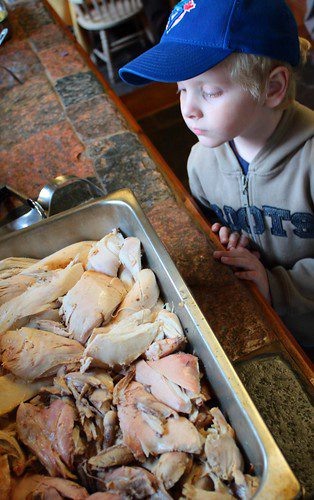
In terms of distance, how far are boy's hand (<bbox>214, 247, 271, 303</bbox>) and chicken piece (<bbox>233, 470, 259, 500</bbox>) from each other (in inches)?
18.5

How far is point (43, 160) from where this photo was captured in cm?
145

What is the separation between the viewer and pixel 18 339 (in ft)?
2.50

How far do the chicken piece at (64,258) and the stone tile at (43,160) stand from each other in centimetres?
45

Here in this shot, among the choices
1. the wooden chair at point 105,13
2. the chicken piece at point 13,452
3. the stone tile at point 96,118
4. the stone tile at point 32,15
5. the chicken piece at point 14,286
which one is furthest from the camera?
the wooden chair at point 105,13

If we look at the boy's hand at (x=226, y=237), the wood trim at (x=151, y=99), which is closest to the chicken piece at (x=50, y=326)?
the boy's hand at (x=226, y=237)

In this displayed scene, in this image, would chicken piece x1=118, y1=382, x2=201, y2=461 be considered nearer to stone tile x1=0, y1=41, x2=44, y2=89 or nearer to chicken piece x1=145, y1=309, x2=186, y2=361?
chicken piece x1=145, y1=309, x2=186, y2=361

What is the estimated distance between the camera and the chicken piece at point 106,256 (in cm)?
89

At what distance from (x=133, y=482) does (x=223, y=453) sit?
0.45 feet

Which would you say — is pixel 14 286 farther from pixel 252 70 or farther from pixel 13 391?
pixel 252 70

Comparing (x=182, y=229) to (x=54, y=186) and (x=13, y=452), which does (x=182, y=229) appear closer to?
(x=54, y=186)

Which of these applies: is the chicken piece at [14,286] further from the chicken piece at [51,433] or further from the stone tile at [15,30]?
the stone tile at [15,30]

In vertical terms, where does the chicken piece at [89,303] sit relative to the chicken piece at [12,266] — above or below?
below

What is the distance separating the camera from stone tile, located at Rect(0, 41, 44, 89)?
1872 mm

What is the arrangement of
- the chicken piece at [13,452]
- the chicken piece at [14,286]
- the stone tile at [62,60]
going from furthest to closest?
1. the stone tile at [62,60]
2. the chicken piece at [14,286]
3. the chicken piece at [13,452]
